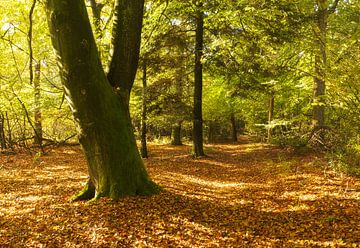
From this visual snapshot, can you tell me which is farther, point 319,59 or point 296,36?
point 296,36

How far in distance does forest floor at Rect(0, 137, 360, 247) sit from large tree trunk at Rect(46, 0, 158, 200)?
0.47 m

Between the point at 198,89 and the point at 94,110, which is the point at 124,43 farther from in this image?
the point at 198,89

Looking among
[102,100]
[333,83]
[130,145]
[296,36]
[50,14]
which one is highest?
[296,36]

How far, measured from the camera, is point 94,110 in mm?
5625

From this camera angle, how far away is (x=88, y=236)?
4809 millimetres

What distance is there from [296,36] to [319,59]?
6.68 ft

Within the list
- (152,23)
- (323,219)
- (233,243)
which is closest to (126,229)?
(233,243)

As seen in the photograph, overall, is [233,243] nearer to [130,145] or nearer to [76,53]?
[130,145]

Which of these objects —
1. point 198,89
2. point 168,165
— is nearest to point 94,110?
point 168,165

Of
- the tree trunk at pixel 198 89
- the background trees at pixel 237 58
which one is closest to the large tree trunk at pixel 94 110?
the background trees at pixel 237 58

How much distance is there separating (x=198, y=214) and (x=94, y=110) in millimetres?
2943

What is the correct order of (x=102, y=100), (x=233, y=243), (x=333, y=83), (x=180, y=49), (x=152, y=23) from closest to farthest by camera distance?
1. (x=233, y=243)
2. (x=102, y=100)
3. (x=333, y=83)
4. (x=152, y=23)
5. (x=180, y=49)

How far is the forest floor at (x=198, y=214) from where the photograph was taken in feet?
15.3

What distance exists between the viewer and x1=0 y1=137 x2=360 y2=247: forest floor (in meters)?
4.66
